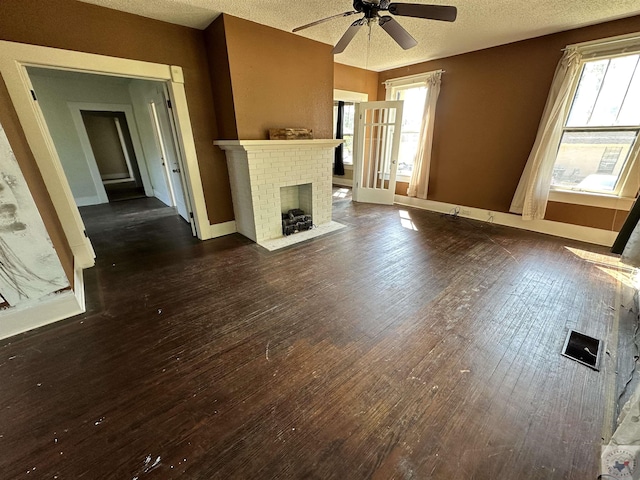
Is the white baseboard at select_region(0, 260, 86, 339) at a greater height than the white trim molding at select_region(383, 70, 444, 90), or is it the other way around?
the white trim molding at select_region(383, 70, 444, 90)

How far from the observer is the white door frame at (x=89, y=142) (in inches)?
202

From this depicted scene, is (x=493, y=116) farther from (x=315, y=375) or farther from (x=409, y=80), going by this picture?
(x=315, y=375)

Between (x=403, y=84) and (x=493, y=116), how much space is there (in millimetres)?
1816

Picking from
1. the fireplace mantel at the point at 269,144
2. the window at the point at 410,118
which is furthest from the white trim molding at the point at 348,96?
the fireplace mantel at the point at 269,144

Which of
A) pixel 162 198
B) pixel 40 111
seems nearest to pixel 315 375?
pixel 40 111

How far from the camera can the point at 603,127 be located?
3168 mm

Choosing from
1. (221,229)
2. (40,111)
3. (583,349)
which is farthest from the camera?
(221,229)

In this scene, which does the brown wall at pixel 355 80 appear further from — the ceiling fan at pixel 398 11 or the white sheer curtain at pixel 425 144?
the ceiling fan at pixel 398 11

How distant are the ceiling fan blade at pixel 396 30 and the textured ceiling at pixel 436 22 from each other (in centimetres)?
63

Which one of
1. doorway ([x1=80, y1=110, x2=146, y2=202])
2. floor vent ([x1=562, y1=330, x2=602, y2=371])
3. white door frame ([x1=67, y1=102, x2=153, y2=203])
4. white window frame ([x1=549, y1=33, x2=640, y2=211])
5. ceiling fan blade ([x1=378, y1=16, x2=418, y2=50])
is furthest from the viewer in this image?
doorway ([x1=80, y1=110, x2=146, y2=202])

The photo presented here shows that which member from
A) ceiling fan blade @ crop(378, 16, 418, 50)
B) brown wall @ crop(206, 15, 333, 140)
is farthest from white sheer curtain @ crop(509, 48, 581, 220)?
brown wall @ crop(206, 15, 333, 140)

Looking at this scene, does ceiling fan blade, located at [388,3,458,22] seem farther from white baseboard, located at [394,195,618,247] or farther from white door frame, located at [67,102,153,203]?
white door frame, located at [67,102,153,203]

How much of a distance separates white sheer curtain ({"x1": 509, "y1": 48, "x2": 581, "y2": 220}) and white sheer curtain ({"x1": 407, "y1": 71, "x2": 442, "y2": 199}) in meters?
1.49

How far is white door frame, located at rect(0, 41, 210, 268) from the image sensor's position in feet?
7.58
